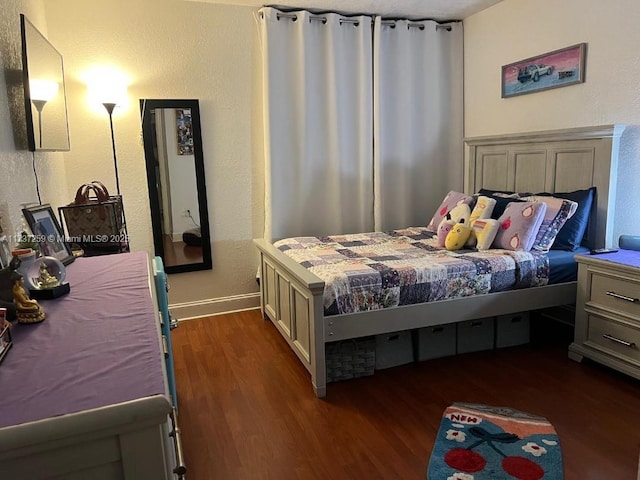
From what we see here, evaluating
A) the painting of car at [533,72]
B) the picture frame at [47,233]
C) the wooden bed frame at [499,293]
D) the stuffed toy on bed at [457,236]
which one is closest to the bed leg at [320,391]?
the wooden bed frame at [499,293]

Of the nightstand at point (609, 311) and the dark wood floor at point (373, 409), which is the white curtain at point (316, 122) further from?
the nightstand at point (609, 311)

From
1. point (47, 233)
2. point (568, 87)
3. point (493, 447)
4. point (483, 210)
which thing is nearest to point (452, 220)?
point (483, 210)

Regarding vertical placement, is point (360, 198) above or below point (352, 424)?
above

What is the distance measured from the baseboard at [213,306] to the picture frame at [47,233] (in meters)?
1.90

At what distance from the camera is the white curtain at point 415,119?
4.16 meters

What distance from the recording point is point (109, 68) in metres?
3.53

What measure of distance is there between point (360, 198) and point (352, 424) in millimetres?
2255

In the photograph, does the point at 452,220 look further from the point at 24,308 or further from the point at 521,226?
the point at 24,308

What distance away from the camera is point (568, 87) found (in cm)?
333

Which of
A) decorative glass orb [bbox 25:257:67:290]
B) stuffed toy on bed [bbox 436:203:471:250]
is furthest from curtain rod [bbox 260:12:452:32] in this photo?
decorative glass orb [bbox 25:257:67:290]

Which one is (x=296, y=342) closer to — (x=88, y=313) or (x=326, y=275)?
(x=326, y=275)

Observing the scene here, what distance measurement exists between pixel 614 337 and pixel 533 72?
2031mm

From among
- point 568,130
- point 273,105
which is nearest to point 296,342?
point 273,105

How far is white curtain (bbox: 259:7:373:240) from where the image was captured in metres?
3.85
